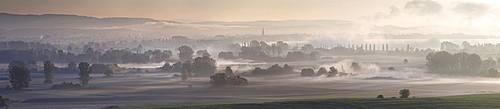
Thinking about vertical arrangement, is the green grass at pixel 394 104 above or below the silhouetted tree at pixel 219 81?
below

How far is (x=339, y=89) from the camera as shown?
14462 cm

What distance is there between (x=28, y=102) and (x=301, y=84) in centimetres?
8322

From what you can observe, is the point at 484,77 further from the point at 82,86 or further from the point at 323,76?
the point at 82,86

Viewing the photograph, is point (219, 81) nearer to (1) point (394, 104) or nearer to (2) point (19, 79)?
(2) point (19, 79)

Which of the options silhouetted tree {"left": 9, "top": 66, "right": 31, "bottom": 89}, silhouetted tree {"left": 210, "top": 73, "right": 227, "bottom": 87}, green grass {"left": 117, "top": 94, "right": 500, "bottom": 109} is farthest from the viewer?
silhouetted tree {"left": 9, "top": 66, "right": 31, "bottom": 89}

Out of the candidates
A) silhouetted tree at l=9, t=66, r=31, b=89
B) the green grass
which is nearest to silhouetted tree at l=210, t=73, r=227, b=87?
silhouetted tree at l=9, t=66, r=31, b=89

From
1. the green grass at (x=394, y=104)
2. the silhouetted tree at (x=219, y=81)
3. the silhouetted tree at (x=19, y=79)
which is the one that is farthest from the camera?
the silhouetted tree at (x=19, y=79)

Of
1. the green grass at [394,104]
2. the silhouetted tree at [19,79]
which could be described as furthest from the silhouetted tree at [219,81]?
the green grass at [394,104]

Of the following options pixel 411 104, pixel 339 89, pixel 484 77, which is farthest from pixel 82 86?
pixel 484 77

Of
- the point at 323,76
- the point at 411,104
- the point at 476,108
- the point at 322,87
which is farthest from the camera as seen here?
the point at 323,76

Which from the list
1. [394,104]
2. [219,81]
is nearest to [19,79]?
[219,81]

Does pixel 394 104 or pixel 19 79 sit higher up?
pixel 19 79

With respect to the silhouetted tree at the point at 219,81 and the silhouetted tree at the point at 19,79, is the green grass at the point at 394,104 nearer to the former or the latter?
the silhouetted tree at the point at 219,81

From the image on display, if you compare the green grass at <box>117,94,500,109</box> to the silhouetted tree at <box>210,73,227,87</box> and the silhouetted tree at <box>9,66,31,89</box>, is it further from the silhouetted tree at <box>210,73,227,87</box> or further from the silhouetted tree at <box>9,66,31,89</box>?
the silhouetted tree at <box>9,66,31,89</box>
